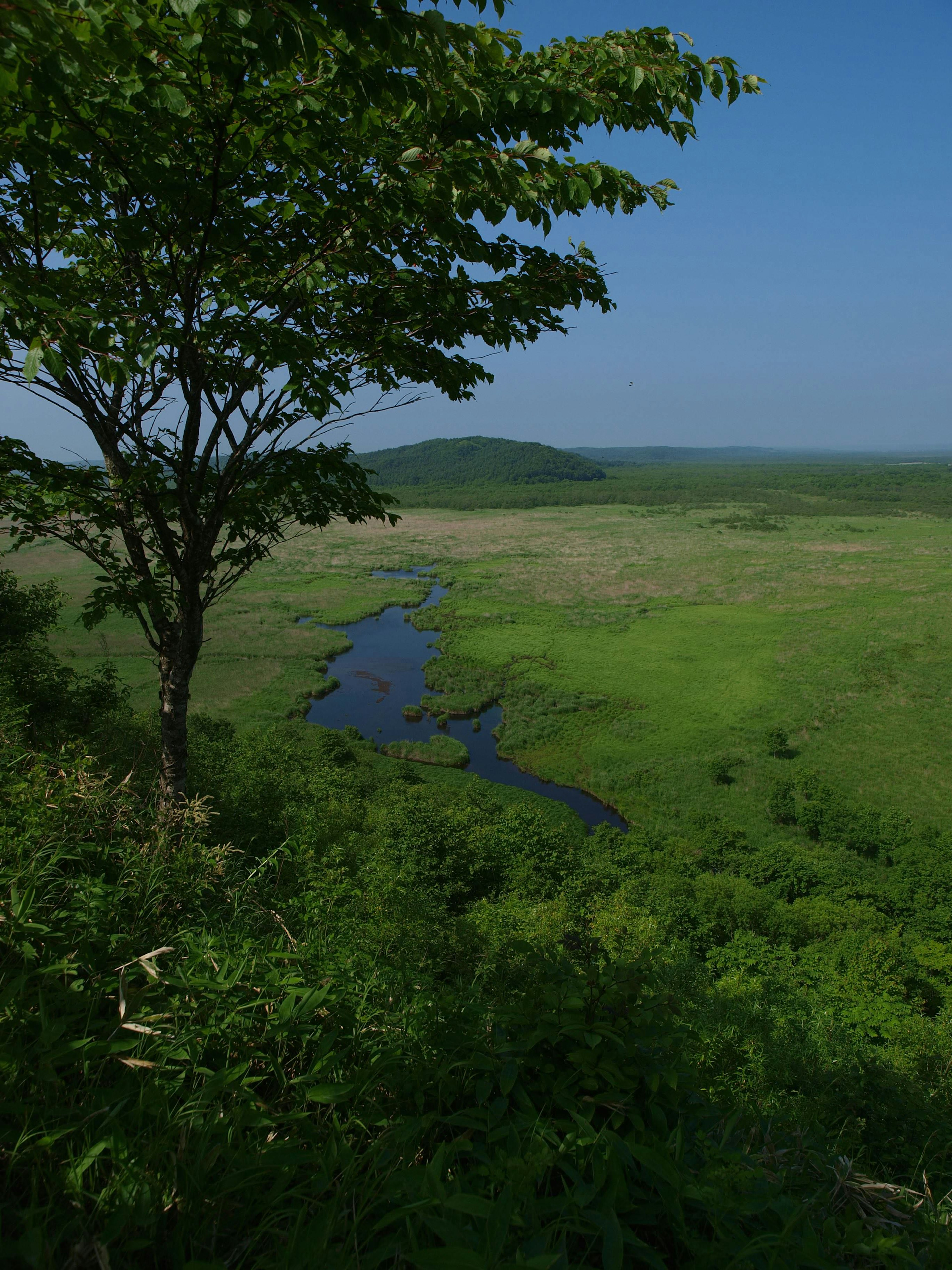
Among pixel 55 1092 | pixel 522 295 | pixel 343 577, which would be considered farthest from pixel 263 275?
pixel 343 577

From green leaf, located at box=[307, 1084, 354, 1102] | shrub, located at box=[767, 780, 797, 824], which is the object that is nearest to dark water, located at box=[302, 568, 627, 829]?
shrub, located at box=[767, 780, 797, 824]

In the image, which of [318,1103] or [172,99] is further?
[172,99]

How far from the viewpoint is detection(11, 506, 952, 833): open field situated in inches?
1139

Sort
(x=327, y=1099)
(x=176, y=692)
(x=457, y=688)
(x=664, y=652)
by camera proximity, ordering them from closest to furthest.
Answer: (x=327, y=1099), (x=176, y=692), (x=457, y=688), (x=664, y=652)

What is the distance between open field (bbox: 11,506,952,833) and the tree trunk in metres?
22.6

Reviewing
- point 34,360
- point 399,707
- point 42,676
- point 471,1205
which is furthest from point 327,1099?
point 399,707

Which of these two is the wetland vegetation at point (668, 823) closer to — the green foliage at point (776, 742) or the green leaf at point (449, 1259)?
the green foliage at point (776, 742)

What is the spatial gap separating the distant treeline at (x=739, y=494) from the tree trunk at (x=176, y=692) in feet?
350

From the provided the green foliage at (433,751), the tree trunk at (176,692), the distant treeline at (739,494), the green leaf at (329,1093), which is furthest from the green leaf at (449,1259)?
the distant treeline at (739,494)

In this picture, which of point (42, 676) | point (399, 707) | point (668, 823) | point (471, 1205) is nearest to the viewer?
point (471, 1205)

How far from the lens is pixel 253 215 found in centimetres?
349

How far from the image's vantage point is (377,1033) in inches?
98.6

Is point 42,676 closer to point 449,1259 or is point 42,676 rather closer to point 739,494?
point 449,1259

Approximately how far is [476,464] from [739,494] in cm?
6484
